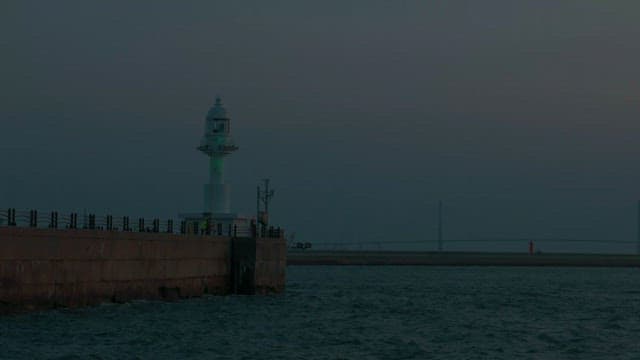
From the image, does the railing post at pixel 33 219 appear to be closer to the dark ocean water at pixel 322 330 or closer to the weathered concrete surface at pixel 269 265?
the dark ocean water at pixel 322 330

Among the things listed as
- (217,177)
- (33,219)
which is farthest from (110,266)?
(217,177)

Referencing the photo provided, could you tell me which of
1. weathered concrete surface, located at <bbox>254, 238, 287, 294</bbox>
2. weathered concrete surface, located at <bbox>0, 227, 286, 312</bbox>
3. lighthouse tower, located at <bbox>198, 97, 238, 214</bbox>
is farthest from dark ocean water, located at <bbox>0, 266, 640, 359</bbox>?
lighthouse tower, located at <bbox>198, 97, 238, 214</bbox>

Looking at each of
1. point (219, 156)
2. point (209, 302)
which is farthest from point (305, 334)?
point (219, 156)

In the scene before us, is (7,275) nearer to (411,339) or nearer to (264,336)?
(264,336)

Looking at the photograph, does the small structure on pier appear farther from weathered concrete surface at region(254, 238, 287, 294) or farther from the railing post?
the railing post

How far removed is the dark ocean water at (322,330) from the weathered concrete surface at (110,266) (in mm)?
817

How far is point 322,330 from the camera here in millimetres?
53719

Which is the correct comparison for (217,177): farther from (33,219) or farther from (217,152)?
(33,219)

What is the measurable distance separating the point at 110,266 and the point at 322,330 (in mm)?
11353

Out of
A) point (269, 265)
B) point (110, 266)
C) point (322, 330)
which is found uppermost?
point (269, 265)

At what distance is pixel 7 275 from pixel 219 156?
157ft

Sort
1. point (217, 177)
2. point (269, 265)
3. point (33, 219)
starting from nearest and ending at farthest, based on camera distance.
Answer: point (33, 219), point (269, 265), point (217, 177)

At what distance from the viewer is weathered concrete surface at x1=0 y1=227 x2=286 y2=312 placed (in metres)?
49.4

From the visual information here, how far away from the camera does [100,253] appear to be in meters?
57.6
